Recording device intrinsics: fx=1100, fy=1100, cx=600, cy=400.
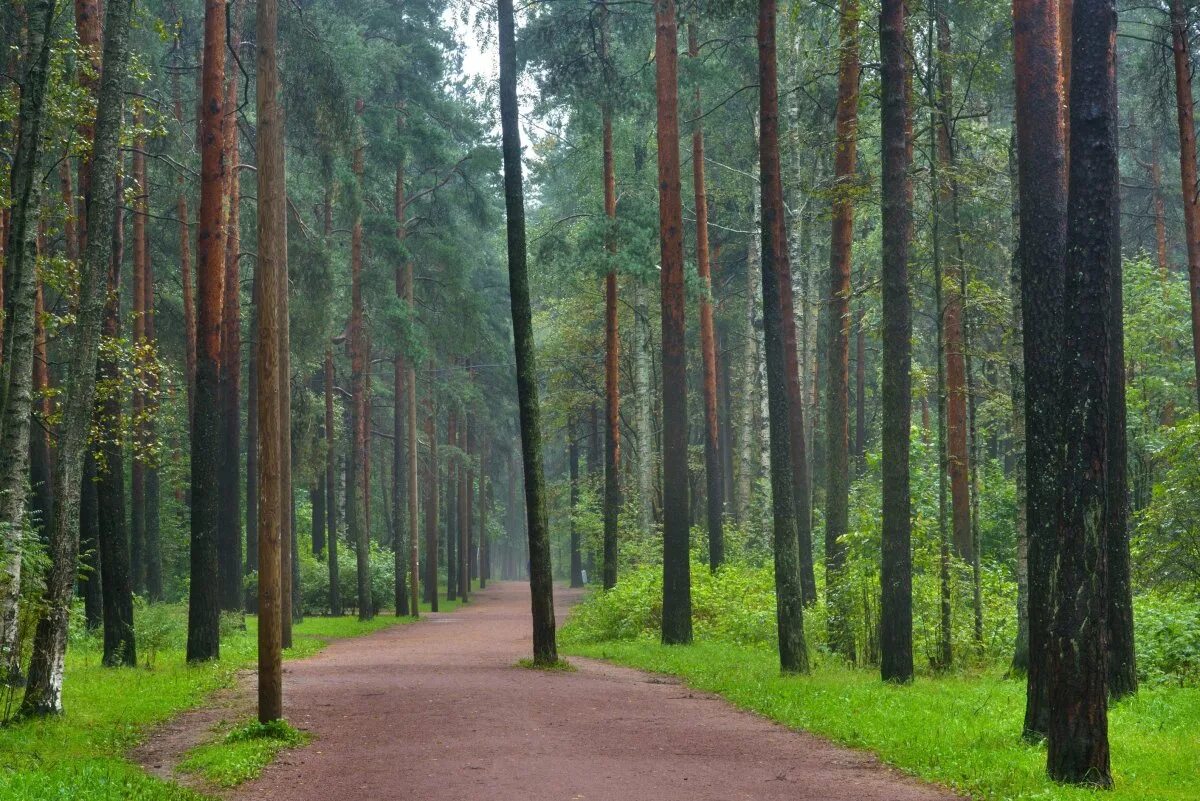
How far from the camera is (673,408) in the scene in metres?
18.8

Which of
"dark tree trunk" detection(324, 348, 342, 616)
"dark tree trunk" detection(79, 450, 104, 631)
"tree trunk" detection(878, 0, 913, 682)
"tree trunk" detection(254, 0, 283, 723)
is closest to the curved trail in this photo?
"tree trunk" detection(254, 0, 283, 723)

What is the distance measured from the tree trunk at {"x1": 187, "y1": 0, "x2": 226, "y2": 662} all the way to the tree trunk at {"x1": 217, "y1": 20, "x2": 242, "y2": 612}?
11.7 ft

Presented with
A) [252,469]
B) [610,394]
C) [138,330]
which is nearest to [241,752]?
[138,330]

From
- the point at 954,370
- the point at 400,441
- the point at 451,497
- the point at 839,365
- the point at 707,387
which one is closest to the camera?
the point at 839,365

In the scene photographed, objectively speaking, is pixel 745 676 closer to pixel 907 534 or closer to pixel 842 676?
pixel 842 676

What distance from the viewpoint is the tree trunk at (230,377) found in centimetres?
2088

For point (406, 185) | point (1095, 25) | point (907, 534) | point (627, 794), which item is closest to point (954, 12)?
point (907, 534)

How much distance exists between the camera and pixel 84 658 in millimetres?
16219

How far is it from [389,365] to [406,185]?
18983mm

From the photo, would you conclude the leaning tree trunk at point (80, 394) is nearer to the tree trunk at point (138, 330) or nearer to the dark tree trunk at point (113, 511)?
the dark tree trunk at point (113, 511)

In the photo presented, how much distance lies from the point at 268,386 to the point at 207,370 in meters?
6.47

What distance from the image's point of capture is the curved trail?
7921mm

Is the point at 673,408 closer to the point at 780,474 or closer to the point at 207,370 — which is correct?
the point at 780,474

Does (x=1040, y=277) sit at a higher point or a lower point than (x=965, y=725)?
higher
